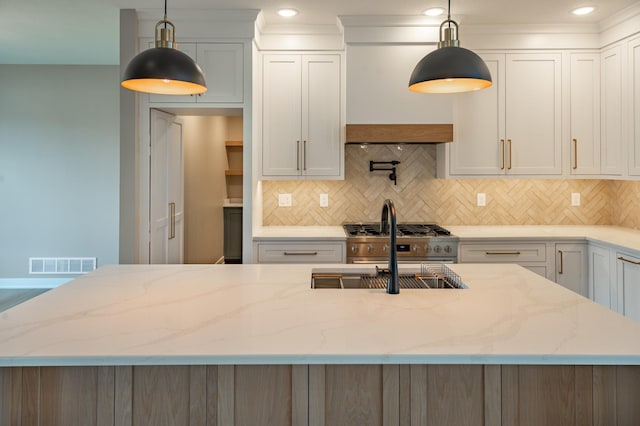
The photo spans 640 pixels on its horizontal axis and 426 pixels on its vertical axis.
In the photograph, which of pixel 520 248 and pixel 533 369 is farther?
pixel 520 248

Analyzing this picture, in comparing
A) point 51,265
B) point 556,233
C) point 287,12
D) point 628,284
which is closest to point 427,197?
point 556,233

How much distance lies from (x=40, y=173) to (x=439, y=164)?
4689 mm

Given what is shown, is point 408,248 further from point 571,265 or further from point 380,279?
point 380,279

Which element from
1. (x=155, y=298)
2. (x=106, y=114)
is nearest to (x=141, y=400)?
(x=155, y=298)

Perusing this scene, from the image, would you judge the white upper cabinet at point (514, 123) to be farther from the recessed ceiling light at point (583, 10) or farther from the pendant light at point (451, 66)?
the pendant light at point (451, 66)

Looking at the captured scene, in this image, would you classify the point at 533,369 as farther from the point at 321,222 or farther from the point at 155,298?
the point at 321,222

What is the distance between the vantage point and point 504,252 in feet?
12.3

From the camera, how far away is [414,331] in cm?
149

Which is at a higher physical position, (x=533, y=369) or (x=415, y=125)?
(x=415, y=125)

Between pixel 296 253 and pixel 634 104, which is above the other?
pixel 634 104

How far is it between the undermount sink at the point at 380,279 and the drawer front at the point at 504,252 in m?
1.37

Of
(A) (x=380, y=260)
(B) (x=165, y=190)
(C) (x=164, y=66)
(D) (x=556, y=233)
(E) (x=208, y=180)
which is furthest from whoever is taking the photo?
(E) (x=208, y=180)

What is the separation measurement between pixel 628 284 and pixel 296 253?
2.31 meters

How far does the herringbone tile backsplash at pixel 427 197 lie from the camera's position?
439cm
